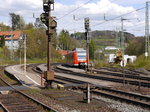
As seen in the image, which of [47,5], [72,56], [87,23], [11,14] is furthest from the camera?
[11,14]

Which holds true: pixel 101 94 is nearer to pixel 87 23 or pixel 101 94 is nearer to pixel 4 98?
pixel 4 98

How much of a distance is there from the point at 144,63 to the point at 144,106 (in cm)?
3604

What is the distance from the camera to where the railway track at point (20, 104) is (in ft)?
38.4

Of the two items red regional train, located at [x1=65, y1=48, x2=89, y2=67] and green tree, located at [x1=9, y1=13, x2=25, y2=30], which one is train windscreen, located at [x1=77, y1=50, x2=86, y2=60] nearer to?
red regional train, located at [x1=65, y1=48, x2=89, y2=67]

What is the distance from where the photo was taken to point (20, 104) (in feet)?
42.8

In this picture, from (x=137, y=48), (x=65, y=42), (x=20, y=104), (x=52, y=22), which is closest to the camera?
(x=20, y=104)

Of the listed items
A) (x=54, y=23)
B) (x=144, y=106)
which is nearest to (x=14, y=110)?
(x=144, y=106)

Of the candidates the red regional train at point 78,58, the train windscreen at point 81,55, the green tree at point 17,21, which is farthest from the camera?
the green tree at point 17,21

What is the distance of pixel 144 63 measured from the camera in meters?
47.2

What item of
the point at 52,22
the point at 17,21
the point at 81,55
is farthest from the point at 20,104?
the point at 17,21

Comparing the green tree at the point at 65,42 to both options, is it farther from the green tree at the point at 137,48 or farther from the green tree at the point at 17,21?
the green tree at the point at 137,48

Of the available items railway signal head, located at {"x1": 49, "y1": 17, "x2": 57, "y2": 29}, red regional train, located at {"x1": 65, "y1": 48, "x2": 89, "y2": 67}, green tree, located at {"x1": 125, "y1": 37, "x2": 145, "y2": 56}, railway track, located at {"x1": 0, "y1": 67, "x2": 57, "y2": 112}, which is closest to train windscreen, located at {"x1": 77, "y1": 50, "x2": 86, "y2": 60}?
red regional train, located at {"x1": 65, "y1": 48, "x2": 89, "y2": 67}

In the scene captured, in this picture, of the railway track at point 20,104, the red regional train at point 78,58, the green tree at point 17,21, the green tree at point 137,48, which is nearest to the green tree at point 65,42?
the green tree at point 17,21

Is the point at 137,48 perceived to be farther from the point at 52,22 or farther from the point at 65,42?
the point at 52,22
